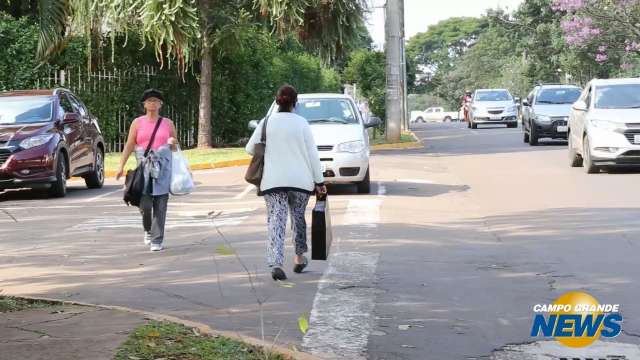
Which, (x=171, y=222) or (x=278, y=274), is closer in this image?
(x=278, y=274)

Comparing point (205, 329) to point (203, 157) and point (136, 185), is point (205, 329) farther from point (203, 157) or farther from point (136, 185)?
point (203, 157)

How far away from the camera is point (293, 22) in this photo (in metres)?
27.1

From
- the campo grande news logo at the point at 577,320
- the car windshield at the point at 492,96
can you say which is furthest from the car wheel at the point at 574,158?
the car windshield at the point at 492,96

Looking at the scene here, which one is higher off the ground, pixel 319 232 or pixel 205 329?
pixel 319 232

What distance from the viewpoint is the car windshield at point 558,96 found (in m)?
29.4

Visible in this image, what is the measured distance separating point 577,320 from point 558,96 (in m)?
23.2

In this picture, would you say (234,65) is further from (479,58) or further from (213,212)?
(479,58)

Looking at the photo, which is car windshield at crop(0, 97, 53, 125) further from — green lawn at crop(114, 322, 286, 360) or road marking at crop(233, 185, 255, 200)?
green lawn at crop(114, 322, 286, 360)

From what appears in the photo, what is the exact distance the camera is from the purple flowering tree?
38.0m

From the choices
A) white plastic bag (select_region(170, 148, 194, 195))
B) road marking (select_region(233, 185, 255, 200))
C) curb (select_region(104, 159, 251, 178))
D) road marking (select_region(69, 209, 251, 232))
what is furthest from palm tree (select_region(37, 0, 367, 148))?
white plastic bag (select_region(170, 148, 194, 195))

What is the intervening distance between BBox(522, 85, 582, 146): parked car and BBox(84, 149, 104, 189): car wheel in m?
13.6

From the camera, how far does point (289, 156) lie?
9117 millimetres

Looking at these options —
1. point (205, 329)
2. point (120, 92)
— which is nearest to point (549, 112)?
point (120, 92)

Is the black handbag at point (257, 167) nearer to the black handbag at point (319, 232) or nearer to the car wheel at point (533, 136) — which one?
the black handbag at point (319, 232)
